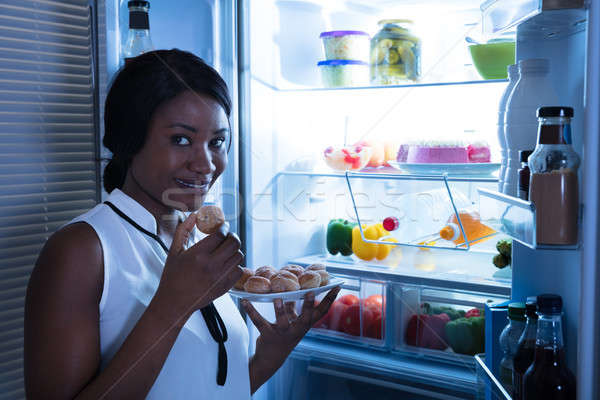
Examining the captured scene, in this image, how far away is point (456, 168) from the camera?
5.65 feet

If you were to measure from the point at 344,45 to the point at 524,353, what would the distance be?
1.29m

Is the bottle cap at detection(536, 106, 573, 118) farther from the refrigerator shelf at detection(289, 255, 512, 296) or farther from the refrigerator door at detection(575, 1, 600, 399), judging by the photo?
the refrigerator shelf at detection(289, 255, 512, 296)

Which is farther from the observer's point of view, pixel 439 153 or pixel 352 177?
pixel 352 177

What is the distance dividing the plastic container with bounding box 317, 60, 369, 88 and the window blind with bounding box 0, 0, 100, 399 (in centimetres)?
83

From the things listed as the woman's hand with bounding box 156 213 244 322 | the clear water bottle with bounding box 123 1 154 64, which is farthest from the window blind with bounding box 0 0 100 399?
the woman's hand with bounding box 156 213 244 322

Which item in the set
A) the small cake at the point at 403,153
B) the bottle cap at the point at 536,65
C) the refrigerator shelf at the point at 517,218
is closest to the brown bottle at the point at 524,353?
the refrigerator shelf at the point at 517,218

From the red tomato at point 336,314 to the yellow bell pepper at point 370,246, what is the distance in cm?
19

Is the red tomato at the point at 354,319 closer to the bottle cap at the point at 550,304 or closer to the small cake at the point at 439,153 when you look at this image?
the small cake at the point at 439,153

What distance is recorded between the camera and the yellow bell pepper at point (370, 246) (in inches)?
78.8

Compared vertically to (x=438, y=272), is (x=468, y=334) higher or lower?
lower

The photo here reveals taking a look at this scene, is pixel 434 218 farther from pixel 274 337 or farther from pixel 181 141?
pixel 181 141

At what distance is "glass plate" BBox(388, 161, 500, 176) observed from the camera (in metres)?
1.69

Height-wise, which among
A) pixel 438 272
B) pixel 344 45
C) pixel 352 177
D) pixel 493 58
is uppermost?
pixel 344 45

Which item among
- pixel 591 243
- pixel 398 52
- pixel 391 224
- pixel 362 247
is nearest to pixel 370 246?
pixel 362 247
